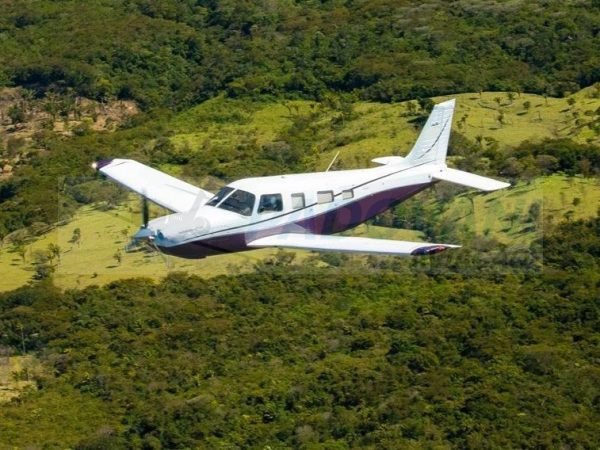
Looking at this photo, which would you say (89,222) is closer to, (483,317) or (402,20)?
(483,317)

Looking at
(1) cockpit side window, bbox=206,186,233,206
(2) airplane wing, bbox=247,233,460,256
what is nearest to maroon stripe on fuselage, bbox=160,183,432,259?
(2) airplane wing, bbox=247,233,460,256

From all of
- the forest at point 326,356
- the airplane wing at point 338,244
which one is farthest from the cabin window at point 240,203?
the forest at point 326,356

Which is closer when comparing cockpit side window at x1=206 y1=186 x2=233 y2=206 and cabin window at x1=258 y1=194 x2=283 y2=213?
cabin window at x1=258 y1=194 x2=283 y2=213

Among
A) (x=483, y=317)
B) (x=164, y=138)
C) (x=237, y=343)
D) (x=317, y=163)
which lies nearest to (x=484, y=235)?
(x=483, y=317)

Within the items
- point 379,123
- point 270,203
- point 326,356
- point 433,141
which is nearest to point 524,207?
point 326,356

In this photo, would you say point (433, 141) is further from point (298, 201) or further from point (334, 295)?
point (334, 295)

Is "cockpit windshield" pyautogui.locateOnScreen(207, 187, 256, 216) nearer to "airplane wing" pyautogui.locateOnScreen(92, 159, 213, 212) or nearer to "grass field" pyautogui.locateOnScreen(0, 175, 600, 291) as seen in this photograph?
"airplane wing" pyautogui.locateOnScreen(92, 159, 213, 212)
